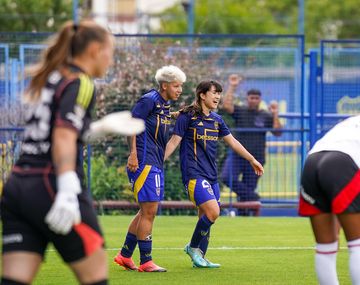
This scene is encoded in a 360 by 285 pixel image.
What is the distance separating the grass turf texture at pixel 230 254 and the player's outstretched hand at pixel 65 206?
3700 millimetres

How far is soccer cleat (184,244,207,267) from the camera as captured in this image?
1011 centimetres

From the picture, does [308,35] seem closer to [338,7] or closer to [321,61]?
[338,7]

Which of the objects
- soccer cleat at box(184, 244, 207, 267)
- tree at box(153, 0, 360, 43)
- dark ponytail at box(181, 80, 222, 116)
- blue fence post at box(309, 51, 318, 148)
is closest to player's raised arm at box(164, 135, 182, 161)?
dark ponytail at box(181, 80, 222, 116)

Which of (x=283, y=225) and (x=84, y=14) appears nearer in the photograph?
(x=283, y=225)

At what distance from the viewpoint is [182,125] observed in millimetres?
10273

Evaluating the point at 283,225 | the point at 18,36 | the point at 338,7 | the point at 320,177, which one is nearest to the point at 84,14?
the point at 18,36

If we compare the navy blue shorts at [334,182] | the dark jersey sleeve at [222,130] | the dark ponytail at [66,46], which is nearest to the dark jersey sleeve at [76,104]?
the dark ponytail at [66,46]

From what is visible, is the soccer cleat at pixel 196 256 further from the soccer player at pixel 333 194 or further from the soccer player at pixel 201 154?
the soccer player at pixel 333 194

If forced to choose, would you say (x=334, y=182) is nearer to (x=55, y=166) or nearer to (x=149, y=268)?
(x=55, y=166)

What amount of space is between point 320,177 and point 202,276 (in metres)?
2.94

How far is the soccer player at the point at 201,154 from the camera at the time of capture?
10.1 metres

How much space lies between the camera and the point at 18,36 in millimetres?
16703

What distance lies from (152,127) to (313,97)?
692 cm

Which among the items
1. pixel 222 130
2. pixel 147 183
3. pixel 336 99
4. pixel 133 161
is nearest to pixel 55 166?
pixel 133 161
